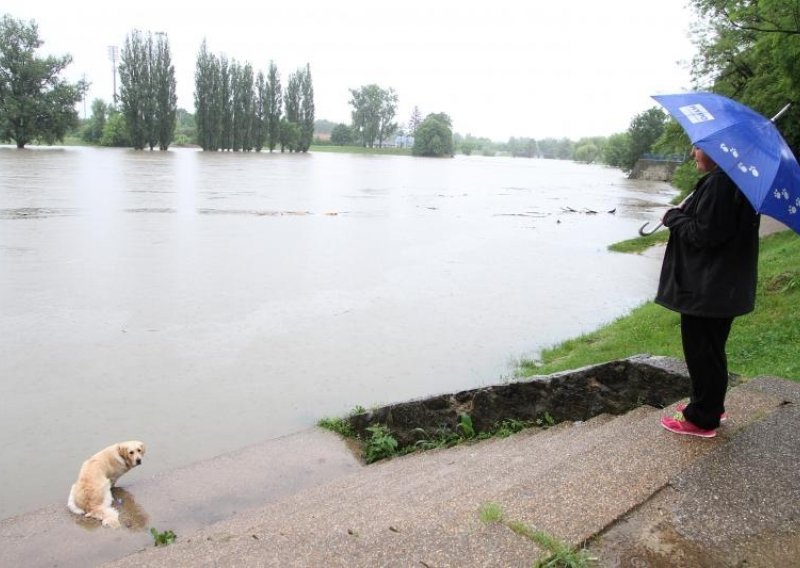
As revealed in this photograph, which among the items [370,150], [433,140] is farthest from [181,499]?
[370,150]

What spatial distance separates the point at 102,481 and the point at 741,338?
628cm

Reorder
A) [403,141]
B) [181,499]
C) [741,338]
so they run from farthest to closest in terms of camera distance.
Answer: [403,141]
[741,338]
[181,499]

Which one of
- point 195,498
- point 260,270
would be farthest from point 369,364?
point 260,270

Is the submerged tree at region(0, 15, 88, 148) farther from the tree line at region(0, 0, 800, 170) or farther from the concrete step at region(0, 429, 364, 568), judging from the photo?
the concrete step at region(0, 429, 364, 568)

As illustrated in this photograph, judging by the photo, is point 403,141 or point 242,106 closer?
point 242,106

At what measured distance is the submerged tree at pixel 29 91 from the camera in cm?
6956

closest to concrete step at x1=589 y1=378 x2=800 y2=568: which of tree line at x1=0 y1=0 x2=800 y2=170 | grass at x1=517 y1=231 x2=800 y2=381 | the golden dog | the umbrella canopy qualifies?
the umbrella canopy

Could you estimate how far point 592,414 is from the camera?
559 centimetres

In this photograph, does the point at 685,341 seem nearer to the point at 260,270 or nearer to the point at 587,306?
the point at 587,306

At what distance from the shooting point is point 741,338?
22.1ft

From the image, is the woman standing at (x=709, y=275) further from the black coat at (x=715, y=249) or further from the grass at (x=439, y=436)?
the grass at (x=439, y=436)

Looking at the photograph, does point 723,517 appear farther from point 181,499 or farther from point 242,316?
point 242,316

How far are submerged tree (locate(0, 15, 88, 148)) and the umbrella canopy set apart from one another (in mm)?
79602

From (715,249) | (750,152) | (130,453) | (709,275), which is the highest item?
(750,152)
